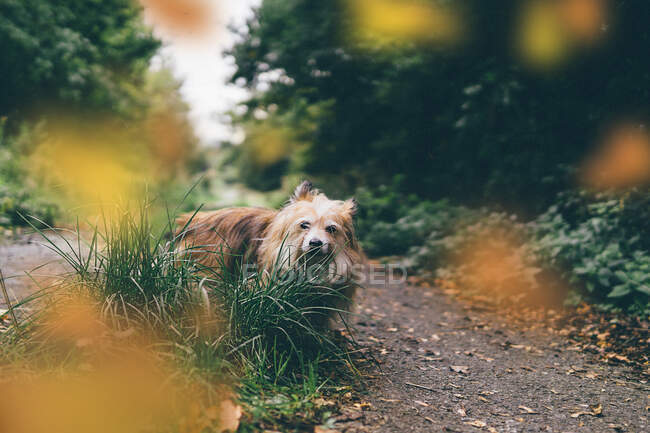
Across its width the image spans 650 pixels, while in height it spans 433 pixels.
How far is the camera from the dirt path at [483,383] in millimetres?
2686

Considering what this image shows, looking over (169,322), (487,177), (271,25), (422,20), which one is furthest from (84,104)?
(169,322)

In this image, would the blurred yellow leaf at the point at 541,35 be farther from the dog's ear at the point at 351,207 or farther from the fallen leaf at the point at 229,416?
the fallen leaf at the point at 229,416

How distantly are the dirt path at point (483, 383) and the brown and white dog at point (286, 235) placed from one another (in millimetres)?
907

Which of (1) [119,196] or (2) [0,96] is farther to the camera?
(2) [0,96]

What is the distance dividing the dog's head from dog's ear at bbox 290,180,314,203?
6 cm

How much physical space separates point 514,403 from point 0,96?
1239 centimetres

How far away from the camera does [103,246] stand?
9.27 ft

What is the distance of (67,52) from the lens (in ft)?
36.1

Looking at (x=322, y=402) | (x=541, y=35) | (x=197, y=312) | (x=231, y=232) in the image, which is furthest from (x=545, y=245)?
(x=197, y=312)

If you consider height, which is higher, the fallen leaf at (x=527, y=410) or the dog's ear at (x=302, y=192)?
the dog's ear at (x=302, y=192)

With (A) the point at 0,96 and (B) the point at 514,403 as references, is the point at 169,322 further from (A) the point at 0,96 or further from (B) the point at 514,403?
(A) the point at 0,96

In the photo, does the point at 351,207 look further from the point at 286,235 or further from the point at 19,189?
the point at 19,189

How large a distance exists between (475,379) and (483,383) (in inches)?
2.9

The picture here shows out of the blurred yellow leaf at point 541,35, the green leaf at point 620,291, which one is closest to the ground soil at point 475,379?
the green leaf at point 620,291
